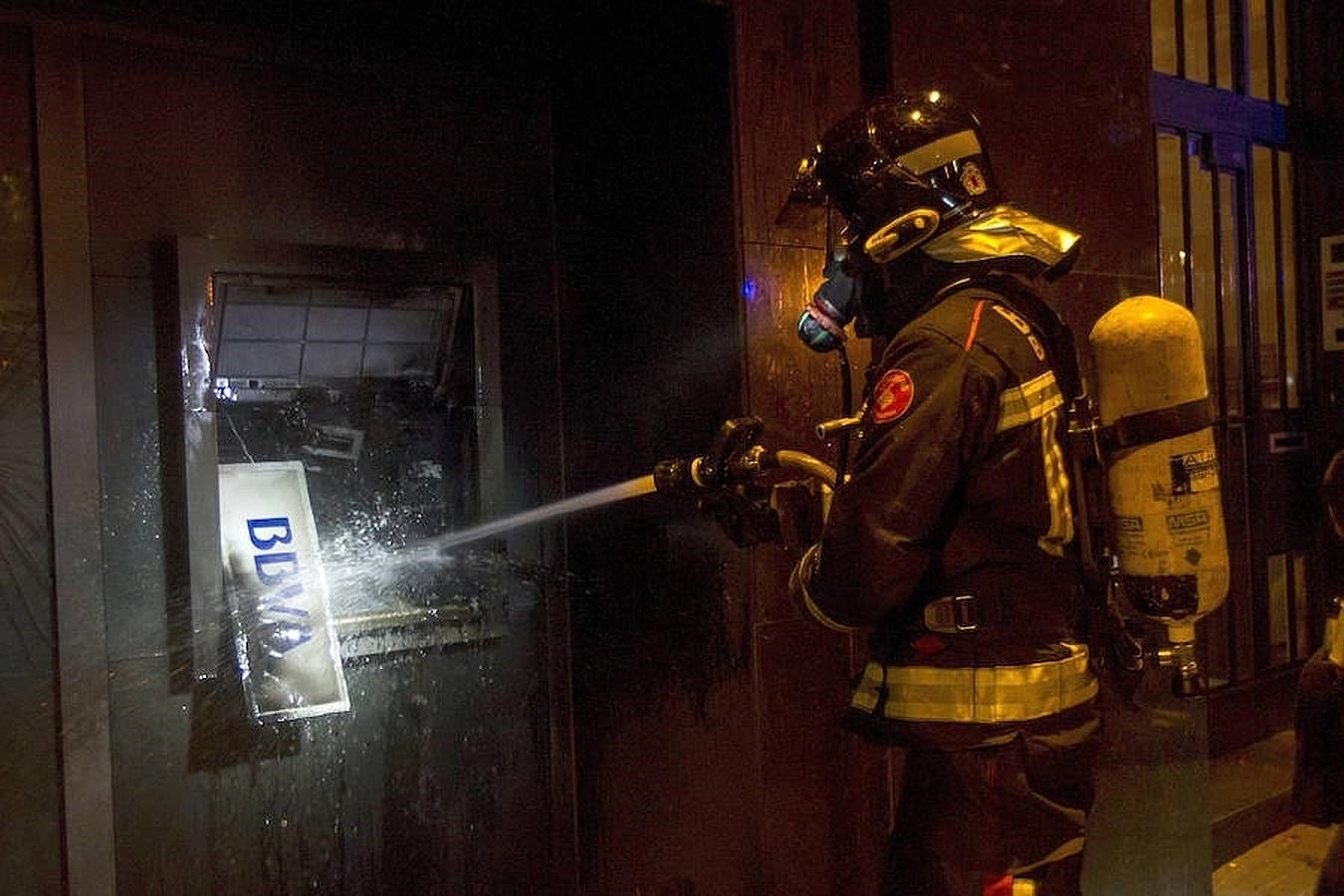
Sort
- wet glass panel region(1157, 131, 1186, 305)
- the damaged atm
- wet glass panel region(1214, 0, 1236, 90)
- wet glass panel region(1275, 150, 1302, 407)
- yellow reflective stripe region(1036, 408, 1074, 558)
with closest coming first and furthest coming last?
1. yellow reflective stripe region(1036, 408, 1074, 558)
2. the damaged atm
3. wet glass panel region(1157, 131, 1186, 305)
4. wet glass panel region(1214, 0, 1236, 90)
5. wet glass panel region(1275, 150, 1302, 407)

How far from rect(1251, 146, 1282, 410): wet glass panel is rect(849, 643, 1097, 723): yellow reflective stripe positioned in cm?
418

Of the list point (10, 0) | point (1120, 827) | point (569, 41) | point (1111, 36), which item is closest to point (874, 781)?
point (1120, 827)

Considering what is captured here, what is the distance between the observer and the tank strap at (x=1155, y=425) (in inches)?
94.2

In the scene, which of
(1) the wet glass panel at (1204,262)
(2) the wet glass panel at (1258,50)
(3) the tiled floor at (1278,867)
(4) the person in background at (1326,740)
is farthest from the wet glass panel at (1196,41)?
(3) the tiled floor at (1278,867)

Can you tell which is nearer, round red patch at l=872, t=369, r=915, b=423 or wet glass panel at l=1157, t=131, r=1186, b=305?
round red patch at l=872, t=369, r=915, b=423

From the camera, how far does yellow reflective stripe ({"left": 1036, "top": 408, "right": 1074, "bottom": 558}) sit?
2354 mm

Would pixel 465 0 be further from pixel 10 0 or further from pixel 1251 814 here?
pixel 1251 814

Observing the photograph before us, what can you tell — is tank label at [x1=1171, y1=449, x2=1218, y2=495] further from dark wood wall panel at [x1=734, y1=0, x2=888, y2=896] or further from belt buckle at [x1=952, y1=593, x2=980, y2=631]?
dark wood wall panel at [x1=734, y1=0, x2=888, y2=896]

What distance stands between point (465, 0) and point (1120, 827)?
3.70 m

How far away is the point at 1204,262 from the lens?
18.8 feet

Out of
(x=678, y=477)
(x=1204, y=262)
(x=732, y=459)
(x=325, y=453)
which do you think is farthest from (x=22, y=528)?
(x=1204, y=262)

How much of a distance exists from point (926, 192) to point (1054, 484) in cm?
74

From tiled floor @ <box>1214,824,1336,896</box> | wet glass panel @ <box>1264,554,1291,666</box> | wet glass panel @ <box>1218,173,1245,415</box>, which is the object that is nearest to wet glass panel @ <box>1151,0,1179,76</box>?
wet glass panel @ <box>1218,173,1245,415</box>

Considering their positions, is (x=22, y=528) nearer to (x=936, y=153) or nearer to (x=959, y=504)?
(x=959, y=504)
